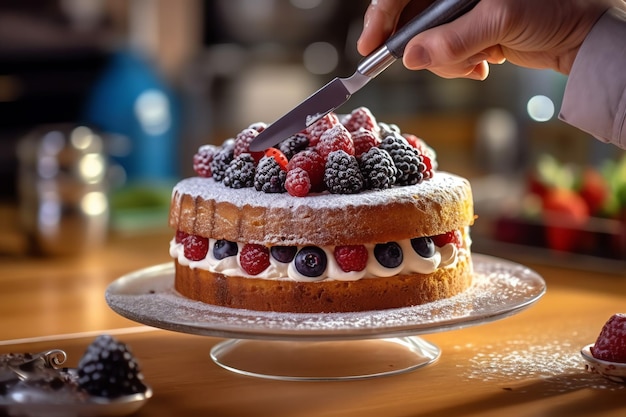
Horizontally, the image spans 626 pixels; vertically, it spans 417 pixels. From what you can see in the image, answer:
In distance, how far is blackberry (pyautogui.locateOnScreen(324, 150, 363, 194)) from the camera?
1509 millimetres

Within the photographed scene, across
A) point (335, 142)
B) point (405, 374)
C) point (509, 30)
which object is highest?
point (509, 30)

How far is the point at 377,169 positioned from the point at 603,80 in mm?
360

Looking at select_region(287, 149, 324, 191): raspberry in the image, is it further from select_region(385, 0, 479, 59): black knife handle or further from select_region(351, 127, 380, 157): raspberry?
select_region(385, 0, 479, 59): black knife handle

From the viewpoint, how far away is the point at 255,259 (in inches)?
60.1

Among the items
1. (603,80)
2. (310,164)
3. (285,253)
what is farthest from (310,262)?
(603,80)

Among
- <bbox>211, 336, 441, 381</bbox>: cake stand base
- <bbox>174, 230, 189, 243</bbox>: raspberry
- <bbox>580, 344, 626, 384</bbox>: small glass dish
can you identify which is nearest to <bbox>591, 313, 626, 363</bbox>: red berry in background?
<bbox>580, 344, 626, 384</bbox>: small glass dish

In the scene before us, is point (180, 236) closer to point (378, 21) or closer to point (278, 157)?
point (278, 157)

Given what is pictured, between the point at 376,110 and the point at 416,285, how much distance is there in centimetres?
387

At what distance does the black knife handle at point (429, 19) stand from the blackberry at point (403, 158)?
142 millimetres

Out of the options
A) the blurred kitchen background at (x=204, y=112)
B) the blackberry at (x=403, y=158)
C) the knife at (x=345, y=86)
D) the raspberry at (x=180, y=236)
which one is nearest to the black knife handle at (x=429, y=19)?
the knife at (x=345, y=86)

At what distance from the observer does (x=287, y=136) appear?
160cm

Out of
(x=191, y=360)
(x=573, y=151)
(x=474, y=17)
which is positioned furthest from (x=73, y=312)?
(x=573, y=151)

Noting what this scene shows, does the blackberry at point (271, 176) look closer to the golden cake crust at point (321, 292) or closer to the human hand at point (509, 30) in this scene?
the golden cake crust at point (321, 292)

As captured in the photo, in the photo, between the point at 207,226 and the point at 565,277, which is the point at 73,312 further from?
the point at 565,277
